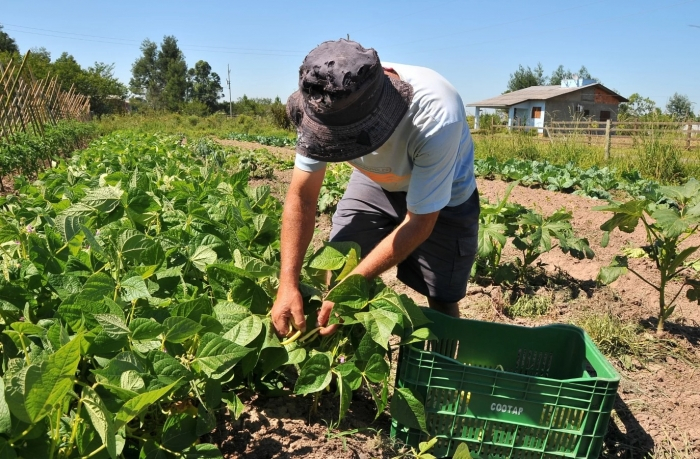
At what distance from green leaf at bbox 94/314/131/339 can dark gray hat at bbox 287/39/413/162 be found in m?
0.82

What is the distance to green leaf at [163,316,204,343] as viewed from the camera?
147 cm

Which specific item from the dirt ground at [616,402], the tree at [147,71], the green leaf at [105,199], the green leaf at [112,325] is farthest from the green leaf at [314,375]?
the tree at [147,71]

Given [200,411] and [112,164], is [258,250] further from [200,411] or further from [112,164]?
[112,164]

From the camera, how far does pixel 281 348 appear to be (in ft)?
6.20

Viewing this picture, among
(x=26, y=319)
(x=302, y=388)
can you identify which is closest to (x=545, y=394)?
(x=302, y=388)

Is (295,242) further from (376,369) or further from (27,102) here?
(27,102)

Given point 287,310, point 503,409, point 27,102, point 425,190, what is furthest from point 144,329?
point 27,102

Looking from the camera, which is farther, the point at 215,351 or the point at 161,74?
the point at 161,74

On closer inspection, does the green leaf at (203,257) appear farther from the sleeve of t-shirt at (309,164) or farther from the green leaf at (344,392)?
the green leaf at (344,392)

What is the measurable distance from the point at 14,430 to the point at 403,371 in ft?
4.05

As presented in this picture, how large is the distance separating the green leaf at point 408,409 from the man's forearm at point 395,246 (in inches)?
16.2

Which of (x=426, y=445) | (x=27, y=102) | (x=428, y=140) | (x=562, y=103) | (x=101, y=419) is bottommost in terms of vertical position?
(x=426, y=445)

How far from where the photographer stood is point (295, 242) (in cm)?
207

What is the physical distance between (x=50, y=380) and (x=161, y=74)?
325 feet
